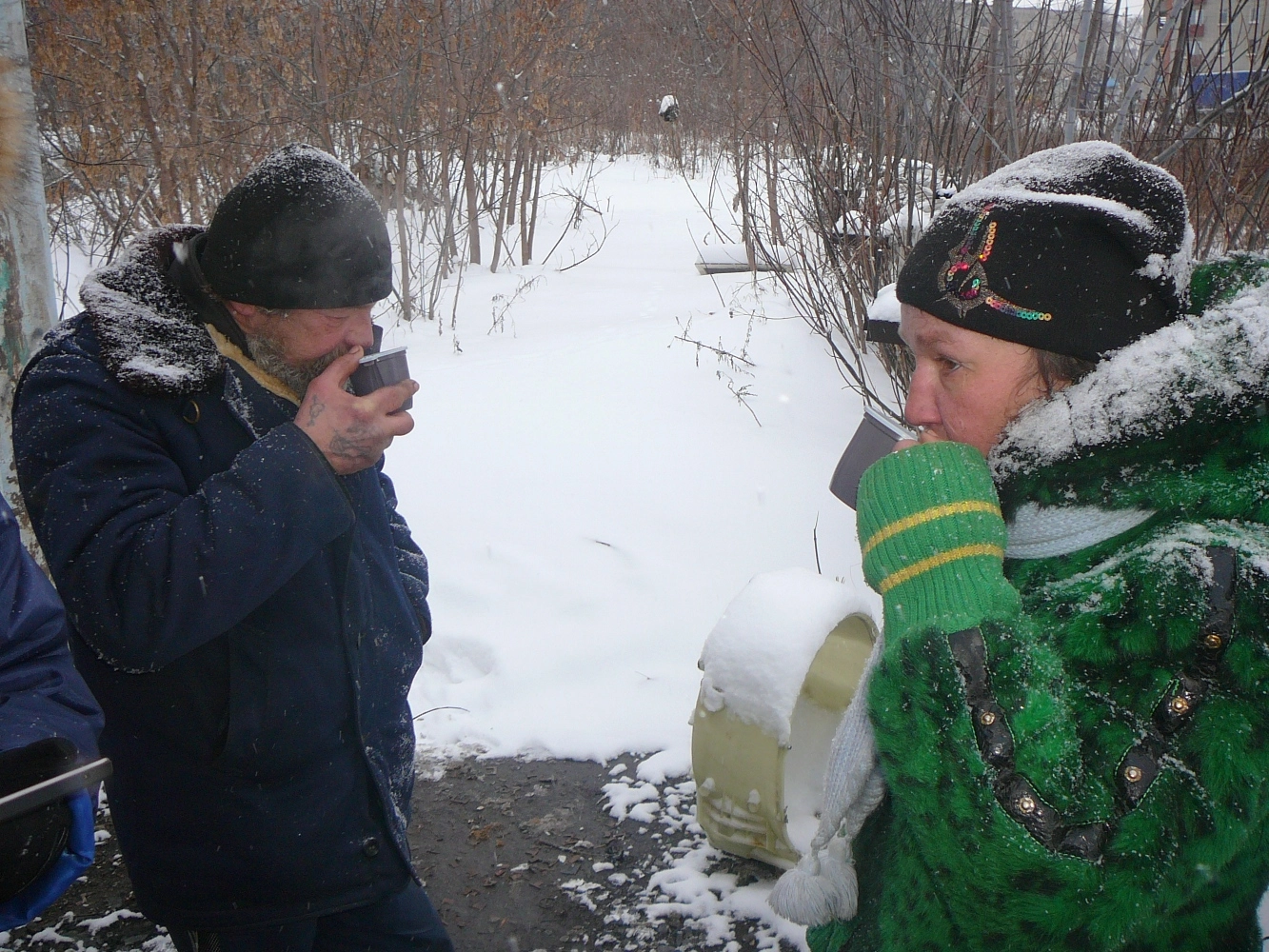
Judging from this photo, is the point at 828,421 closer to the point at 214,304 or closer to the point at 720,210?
the point at 214,304

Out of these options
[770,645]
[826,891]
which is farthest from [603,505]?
[826,891]

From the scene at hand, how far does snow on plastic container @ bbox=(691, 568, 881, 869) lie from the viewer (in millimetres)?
2234

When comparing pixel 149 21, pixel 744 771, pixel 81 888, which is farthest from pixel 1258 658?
pixel 149 21

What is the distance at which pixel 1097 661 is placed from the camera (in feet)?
3.26

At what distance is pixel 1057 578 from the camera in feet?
3.65

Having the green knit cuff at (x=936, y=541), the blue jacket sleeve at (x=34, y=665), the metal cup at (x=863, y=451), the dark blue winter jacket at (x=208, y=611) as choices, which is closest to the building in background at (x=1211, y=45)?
the metal cup at (x=863, y=451)

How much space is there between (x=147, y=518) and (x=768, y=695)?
1432 millimetres

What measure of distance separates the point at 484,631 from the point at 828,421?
8.79 ft

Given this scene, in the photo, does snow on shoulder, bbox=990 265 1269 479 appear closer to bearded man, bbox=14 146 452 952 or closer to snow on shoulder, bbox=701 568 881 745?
bearded man, bbox=14 146 452 952

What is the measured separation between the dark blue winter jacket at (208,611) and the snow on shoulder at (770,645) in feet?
2.86

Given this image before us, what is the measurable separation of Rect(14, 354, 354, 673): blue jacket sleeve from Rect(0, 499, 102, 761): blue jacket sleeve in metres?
0.04

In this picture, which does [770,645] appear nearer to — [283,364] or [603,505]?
[283,364]

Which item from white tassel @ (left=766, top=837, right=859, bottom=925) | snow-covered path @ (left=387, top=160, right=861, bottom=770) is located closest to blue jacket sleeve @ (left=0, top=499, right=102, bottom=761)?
white tassel @ (left=766, top=837, right=859, bottom=925)

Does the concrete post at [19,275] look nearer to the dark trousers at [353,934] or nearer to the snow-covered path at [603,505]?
the snow-covered path at [603,505]
